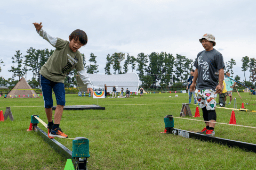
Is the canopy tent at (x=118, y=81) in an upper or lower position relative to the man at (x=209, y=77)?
upper

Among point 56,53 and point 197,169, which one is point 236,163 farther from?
point 56,53

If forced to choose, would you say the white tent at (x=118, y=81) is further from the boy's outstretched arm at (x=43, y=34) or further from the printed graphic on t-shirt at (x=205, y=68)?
the boy's outstretched arm at (x=43, y=34)

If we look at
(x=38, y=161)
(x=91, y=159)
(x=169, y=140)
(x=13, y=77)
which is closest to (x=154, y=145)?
(x=169, y=140)

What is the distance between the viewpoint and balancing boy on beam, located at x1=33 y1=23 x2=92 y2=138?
3.54 m

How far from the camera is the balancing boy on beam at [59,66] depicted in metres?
3.54

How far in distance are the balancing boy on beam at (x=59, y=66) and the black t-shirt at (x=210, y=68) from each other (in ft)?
7.69

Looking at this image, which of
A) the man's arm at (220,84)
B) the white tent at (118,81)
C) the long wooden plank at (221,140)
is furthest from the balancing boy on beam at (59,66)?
the white tent at (118,81)

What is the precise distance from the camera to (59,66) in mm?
3717

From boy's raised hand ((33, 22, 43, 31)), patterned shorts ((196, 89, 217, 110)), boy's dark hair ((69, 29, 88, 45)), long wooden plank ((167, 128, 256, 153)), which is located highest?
boy's raised hand ((33, 22, 43, 31))

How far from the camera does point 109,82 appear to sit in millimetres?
41281

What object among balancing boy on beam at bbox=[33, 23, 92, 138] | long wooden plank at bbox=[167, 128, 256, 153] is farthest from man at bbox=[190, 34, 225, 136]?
balancing boy on beam at bbox=[33, 23, 92, 138]

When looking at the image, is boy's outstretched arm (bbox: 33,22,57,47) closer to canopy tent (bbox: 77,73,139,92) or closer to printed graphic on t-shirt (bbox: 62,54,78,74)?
printed graphic on t-shirt (bbox: 62,54,78,74)

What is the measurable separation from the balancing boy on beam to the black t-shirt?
2.35 meters

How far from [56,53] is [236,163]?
3.15 meters
